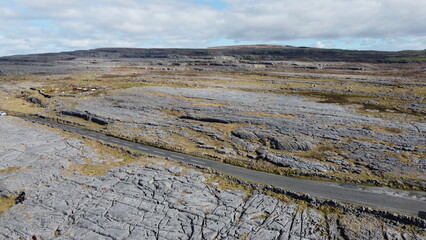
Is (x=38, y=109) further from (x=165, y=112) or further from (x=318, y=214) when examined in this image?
(x=318, y=214)

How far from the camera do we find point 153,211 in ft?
109

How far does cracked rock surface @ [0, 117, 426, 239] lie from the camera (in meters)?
29.6

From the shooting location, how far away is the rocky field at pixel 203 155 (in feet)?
102

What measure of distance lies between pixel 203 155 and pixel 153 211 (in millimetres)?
18863

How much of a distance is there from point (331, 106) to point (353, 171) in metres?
39.2

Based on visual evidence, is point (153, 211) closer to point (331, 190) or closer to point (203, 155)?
point (203, 155)

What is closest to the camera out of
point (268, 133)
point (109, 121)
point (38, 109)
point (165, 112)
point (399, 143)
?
point (399, 143)

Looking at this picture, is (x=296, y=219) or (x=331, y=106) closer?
(x=296, y=219)

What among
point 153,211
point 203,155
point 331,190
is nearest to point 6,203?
point 153,211

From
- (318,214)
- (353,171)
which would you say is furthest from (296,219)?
(353,171)

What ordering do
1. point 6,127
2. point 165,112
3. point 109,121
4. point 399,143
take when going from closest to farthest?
1. point 399,143
2. point 6,127
3. point 109,121
4. point 165,112

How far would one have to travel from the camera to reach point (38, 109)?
3324 inches

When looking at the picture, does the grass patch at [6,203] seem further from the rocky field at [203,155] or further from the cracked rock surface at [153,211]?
the cracked rock surface at [153,211]

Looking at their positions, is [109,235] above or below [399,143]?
below
